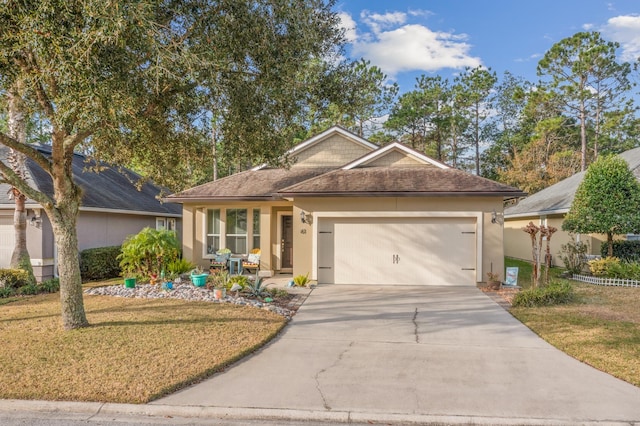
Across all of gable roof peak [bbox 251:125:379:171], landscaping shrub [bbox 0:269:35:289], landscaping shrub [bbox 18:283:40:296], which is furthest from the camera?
gable roof peak [bbox 251:125:379:171]

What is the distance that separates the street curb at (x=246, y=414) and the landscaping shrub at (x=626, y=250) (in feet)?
39.4

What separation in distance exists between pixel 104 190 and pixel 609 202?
19.2 m

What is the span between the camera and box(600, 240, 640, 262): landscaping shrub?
13.5m

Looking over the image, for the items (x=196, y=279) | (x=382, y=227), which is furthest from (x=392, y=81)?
(x=196, y=279)

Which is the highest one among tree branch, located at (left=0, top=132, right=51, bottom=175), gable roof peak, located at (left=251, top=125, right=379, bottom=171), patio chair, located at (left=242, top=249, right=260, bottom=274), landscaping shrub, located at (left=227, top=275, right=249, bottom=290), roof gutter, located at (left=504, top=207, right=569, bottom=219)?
gable roof peak, located at (left=251, top=125, right=379, bottom=171)

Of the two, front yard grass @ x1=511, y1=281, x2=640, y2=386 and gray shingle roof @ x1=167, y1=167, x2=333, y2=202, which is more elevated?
gray shingle roof @ x1=167, y1=167, x2=333, y2=202

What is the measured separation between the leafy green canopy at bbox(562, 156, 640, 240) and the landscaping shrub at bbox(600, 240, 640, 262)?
3.20 feet

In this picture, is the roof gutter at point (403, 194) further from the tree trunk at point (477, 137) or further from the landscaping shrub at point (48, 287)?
the tree trunk at point (477, 137)

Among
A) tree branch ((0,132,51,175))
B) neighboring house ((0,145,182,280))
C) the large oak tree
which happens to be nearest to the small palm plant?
the large oak tree

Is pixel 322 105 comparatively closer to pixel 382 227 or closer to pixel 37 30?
pixel 382 227

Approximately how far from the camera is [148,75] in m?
6.37

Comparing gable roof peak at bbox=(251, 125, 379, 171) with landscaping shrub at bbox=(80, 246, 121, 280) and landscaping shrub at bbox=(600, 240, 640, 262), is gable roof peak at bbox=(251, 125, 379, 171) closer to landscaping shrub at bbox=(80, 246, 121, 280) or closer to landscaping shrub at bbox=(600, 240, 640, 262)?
landscaping shrub at bbox=(80, 246, 121, 280)

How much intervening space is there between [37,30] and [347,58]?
19.3ft

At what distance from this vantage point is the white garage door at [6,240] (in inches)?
523
